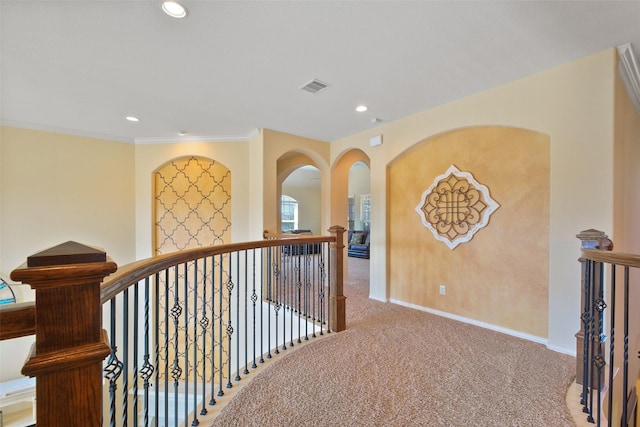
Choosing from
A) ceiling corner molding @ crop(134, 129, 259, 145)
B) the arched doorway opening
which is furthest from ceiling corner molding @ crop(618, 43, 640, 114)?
ceiling corner molding @ crop(134, 129, 259, 145)

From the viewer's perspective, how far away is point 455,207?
329 centimetres

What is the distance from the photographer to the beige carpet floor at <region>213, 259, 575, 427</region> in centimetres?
170

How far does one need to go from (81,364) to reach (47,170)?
16.5 ft

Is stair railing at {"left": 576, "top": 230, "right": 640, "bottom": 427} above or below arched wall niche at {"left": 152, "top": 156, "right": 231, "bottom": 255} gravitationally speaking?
below

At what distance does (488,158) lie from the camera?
304 centimetres

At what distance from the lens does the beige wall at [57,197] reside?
13.0ft

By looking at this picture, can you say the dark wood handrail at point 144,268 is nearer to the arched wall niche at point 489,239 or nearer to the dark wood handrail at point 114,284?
the dark wood handrail at point 114,284

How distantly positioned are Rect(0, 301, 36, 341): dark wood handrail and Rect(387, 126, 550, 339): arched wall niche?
3408 mm

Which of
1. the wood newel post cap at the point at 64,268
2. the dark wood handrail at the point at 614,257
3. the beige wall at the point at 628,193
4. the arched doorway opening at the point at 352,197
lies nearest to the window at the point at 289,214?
the arched doorway opening at the point at 352,197

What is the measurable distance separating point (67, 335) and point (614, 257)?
218cm

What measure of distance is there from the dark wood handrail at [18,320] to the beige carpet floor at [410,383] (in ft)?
4.58

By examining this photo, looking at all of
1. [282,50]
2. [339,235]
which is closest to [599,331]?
[339,235]

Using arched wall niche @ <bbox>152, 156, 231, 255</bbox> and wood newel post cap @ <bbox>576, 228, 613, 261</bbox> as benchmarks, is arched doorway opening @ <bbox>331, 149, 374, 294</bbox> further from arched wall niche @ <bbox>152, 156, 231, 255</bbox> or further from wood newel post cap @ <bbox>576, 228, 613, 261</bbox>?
wood newel post cap @ <bbox>576, 228, 613, 261</bbox>

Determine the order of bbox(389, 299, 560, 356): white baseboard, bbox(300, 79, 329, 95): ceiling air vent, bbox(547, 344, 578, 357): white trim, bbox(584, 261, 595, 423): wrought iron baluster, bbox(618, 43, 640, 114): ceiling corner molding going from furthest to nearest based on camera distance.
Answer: bbox(300, 79, 329, 95): ceiling air vent → bbox(389, 299, 560, 356): white baseboard → bbox(547, 344, 578, 357): white trim → bbox(618, 43, 640, 114): ceiling corner molding → bbox(584, 261, 595, 423): wrought iron baluster
